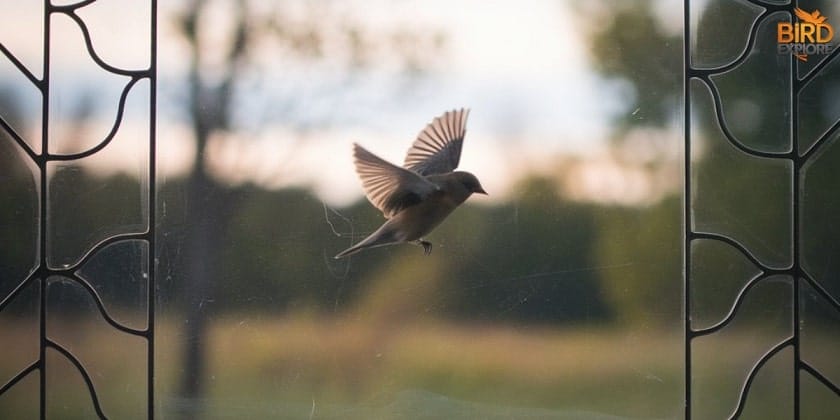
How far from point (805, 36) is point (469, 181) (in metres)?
0.57

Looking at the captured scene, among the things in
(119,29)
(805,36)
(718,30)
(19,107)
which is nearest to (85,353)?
(19,107)

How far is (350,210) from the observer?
128cm

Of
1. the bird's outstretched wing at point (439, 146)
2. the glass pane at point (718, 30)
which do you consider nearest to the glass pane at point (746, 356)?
the glass pane at point (718, 30)

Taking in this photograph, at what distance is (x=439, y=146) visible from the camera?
4.01 feet

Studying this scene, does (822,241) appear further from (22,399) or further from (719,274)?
(22,399)

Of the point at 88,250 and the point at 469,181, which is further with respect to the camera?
the point at 88,250

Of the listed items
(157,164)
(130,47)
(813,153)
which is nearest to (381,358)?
(157,164)

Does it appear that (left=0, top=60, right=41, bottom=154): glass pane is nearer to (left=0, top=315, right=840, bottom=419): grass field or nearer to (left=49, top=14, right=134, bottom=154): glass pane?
(left=49, top=14, right=134, bottom=154): glass pane

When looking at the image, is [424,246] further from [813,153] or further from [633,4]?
[813,153]

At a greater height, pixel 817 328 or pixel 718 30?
pixel 718 30

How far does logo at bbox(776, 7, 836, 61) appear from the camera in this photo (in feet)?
4.30

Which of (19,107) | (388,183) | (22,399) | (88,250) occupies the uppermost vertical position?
(19,107)

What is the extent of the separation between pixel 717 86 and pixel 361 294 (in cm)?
61

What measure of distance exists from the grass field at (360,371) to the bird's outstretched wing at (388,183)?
0.21 m
